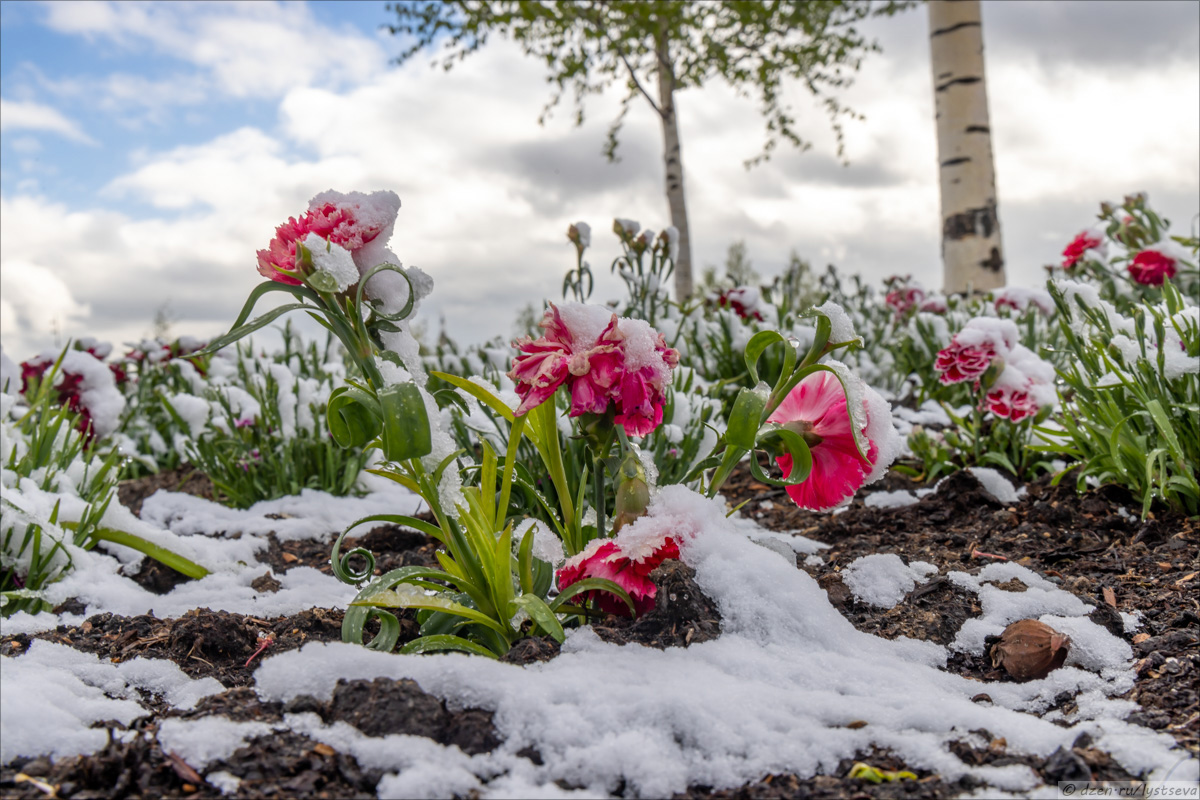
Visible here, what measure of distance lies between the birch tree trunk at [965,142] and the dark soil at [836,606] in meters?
4.11

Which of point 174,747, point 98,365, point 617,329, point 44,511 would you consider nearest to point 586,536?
point 617,329

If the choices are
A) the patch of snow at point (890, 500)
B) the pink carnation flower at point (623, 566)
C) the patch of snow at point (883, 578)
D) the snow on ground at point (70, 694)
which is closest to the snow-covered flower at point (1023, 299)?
the patch of snow at point (890, 500)

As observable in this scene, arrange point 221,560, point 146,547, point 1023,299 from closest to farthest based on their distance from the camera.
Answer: point 146,547
point 221,560
point 1023,299

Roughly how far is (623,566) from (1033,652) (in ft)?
2.49

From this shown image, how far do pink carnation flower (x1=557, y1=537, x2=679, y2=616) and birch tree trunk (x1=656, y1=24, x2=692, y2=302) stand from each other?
7.34 meters

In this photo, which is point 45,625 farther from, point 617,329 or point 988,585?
point 988,585

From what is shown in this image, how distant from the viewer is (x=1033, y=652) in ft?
4.78

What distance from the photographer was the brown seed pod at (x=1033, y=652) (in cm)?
145

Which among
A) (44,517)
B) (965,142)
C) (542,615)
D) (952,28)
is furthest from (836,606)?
(952,28)

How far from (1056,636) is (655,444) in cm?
120

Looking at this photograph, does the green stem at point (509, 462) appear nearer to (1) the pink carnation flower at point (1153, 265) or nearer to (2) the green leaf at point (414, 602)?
(2) the green leaf at point (414, 602)

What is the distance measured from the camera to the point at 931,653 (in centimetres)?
153

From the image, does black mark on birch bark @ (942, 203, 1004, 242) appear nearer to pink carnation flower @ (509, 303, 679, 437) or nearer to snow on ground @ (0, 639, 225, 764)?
pink carnation flower @ (509, 303, 679, 437)

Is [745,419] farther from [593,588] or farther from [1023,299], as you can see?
[1023,299]
